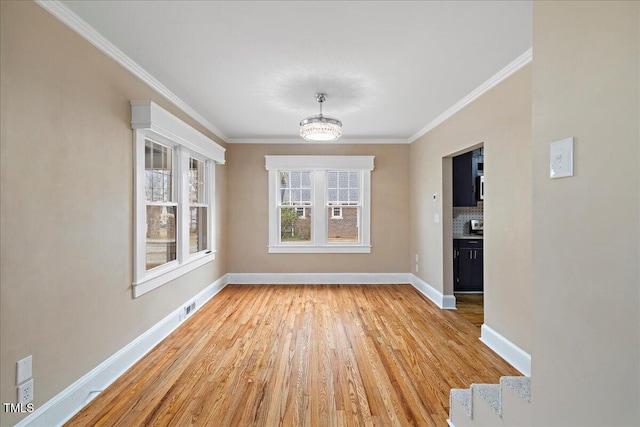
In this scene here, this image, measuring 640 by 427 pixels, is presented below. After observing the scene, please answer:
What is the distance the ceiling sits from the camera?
1.92 m

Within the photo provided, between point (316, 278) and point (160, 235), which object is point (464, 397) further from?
point (316, 278)

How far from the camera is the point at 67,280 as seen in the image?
1981 millimetres

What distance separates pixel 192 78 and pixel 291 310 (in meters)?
2.92

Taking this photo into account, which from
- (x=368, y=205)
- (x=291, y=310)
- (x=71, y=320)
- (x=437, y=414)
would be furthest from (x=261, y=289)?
(x=437, y=414)

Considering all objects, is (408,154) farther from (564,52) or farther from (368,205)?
(564,52)

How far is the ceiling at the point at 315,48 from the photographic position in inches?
75.7

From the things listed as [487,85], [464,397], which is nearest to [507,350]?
[464,397]

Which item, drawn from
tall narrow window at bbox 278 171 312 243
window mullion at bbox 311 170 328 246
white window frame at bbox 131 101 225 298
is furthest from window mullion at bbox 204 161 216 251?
window mullion at bbox 311 170 328 246

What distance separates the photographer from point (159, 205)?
3.27 metres

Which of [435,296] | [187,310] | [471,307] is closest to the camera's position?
[187,310]

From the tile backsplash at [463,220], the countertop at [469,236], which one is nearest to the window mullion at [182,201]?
the countertop at [469,236]

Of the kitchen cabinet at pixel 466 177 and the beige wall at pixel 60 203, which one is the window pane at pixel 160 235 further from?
the kitchen cabinet at pixel 466 177

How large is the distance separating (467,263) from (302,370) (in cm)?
339

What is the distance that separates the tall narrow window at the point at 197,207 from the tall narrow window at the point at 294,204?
1382mm
